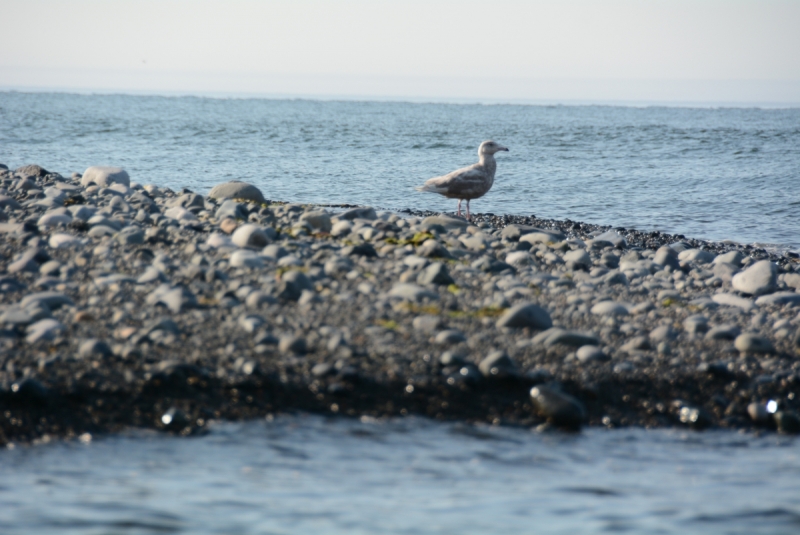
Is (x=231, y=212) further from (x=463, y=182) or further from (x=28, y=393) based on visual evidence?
(x=28, y=393)

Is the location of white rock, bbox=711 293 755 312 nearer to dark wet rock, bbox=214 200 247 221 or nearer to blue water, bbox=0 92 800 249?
dark wet rock, bbox=214 200 247 221

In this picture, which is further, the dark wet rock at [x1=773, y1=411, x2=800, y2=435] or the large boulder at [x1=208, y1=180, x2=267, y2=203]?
the large boulder at [x1=208, y1=180, x2=267, y2=203]

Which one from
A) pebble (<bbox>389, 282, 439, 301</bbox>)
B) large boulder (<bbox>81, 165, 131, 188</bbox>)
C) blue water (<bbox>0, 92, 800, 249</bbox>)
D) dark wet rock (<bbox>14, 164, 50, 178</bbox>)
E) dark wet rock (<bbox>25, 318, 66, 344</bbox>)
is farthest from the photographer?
blue water (<bbox>0, 92, 800, 249</bbox>)

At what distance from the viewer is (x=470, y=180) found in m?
11.8

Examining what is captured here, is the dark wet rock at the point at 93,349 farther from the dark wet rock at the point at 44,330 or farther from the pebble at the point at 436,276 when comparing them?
the pebble at the point at 436,276

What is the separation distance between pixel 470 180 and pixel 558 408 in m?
7.55

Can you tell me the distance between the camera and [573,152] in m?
35.5

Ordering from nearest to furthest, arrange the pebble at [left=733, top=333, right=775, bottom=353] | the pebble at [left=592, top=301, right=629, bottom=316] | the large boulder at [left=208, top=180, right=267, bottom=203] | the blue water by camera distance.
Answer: the pebble at [left=733, top=333, right=775, bottom=353], the pebble at [left=592, top=301, right=629, bottom=316], the large boulder at [left=208, top=180, right=267, bottom=203], the blue water

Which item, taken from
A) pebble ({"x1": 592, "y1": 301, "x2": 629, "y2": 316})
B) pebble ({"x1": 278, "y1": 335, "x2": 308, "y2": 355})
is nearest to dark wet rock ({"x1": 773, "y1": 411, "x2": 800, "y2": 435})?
pebble ({"x1": 592, "y1": 301, "x2": 629, "y2": 316})

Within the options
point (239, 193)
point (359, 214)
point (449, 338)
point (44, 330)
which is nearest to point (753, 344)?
point (449, 338)

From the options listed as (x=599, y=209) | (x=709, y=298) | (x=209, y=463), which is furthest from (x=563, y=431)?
(x=599, y=209)

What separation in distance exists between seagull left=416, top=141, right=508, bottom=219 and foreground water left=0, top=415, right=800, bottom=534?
7.59m

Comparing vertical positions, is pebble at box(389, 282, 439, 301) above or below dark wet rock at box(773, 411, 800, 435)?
above

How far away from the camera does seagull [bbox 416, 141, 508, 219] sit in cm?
1181
